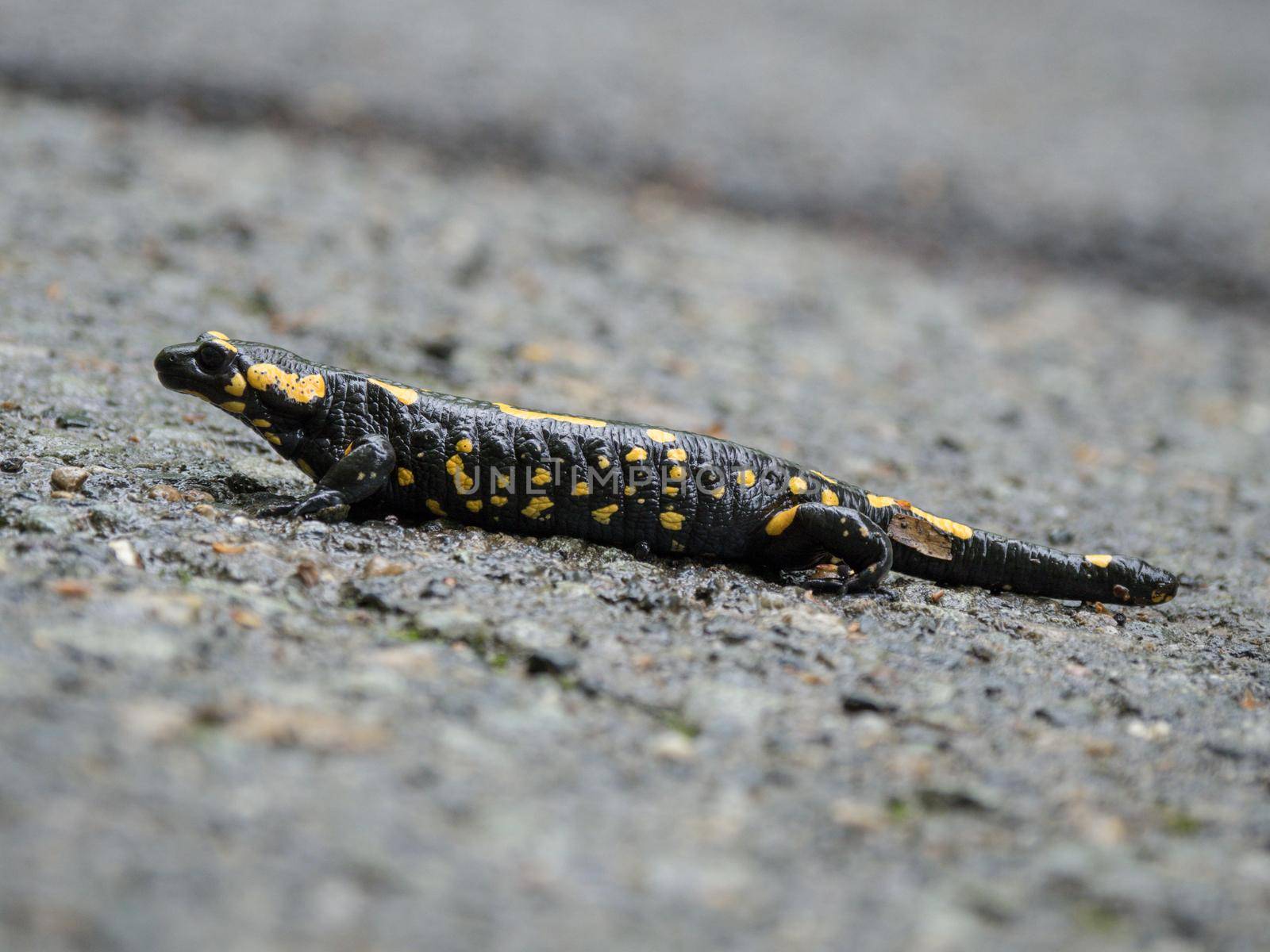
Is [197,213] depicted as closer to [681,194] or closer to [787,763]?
[681,194]

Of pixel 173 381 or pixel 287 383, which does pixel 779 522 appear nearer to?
pixel 287 383

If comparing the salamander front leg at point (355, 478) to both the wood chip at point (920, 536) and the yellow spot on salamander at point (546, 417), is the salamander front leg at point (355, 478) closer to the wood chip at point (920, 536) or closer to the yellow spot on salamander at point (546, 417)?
the yellow spot on salamander at point (546, 417)

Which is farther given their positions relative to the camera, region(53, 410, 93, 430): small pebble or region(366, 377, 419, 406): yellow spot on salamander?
region(53, 410, 93, 430): small pebble

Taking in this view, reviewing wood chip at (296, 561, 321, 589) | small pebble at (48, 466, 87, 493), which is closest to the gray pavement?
small pebble at (48, 466, 87, 493)

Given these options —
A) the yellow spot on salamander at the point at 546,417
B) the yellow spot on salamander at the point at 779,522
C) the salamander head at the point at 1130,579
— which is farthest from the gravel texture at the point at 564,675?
the yellow spot on salamander at the point at 546,417

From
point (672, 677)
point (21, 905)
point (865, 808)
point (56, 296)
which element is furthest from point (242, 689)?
point (56, 296)

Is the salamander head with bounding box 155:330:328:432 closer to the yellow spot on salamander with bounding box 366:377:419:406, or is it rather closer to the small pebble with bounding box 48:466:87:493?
the yellow spot on salamander with bounding box 366:377:419:406

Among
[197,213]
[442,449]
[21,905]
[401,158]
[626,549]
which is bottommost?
[21,905]
